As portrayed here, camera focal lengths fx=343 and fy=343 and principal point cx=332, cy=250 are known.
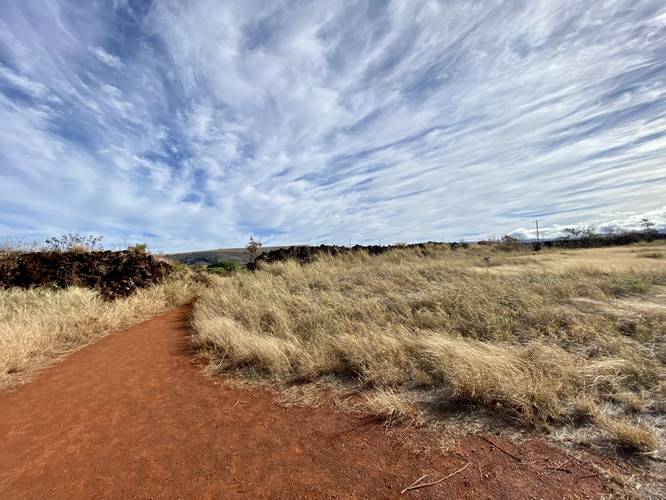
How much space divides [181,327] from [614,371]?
8.15 meters

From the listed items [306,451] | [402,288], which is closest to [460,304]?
[402,288]

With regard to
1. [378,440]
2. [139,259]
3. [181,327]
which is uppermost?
[139,259]

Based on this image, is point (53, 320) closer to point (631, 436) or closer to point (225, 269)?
point (631, 436)

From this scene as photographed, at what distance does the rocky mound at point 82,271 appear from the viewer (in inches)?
388

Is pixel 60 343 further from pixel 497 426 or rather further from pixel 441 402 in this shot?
pixel 497 426

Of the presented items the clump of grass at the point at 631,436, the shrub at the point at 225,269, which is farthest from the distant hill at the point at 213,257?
the clump of grass at the point at 631,436

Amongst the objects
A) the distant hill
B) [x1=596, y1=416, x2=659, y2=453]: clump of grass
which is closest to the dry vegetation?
[x1=596, y1=416, x2=659, y2=453]: clump of grass

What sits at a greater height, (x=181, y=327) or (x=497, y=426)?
(x=181, y=327)

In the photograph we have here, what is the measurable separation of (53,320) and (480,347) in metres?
8.21

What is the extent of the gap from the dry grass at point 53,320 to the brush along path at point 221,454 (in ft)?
3.87

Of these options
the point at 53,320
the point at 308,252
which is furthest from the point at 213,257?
the point at 53,320

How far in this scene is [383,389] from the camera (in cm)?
401

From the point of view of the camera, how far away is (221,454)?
10.0 feet

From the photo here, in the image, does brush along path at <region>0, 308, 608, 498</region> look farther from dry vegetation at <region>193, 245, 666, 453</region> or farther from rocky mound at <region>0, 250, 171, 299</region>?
rocky mound at <region>0, 250, 171, 299</region>
